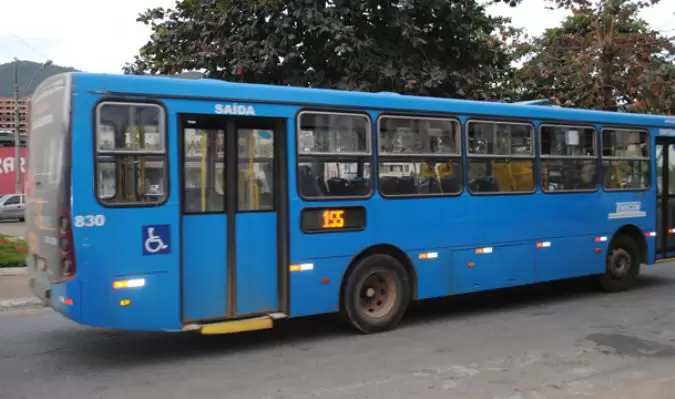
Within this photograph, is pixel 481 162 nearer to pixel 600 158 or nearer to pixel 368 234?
pixel 368 234

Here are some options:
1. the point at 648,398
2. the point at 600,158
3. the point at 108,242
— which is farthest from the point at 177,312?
the point at 600,158

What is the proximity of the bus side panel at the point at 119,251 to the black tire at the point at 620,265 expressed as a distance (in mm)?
6983

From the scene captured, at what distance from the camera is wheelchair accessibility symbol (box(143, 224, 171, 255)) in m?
5.81

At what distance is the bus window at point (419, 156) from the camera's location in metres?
7.30

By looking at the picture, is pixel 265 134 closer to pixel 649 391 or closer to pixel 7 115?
pixel 649 391

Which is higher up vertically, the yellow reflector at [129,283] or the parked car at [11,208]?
the parked car at [11,208]

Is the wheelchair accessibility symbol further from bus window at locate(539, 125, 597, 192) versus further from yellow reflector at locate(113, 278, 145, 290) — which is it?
bus window at locate(539, 125, 597, 192)

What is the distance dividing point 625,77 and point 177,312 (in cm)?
1429

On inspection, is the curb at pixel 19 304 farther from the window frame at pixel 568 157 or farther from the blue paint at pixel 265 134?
the window frame at pixel 568 157

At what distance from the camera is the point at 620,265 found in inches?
398

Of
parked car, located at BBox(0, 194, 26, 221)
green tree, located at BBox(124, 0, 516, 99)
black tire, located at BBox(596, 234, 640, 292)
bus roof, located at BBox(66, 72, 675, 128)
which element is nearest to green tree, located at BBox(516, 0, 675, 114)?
green tree, located at BBox(124, 0, 516, 99)

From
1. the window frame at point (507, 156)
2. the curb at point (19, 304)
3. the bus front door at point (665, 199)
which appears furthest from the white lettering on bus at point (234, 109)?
the bus front door at point (665, 199)

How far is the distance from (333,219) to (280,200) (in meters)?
0.65

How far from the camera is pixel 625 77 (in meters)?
16.3
